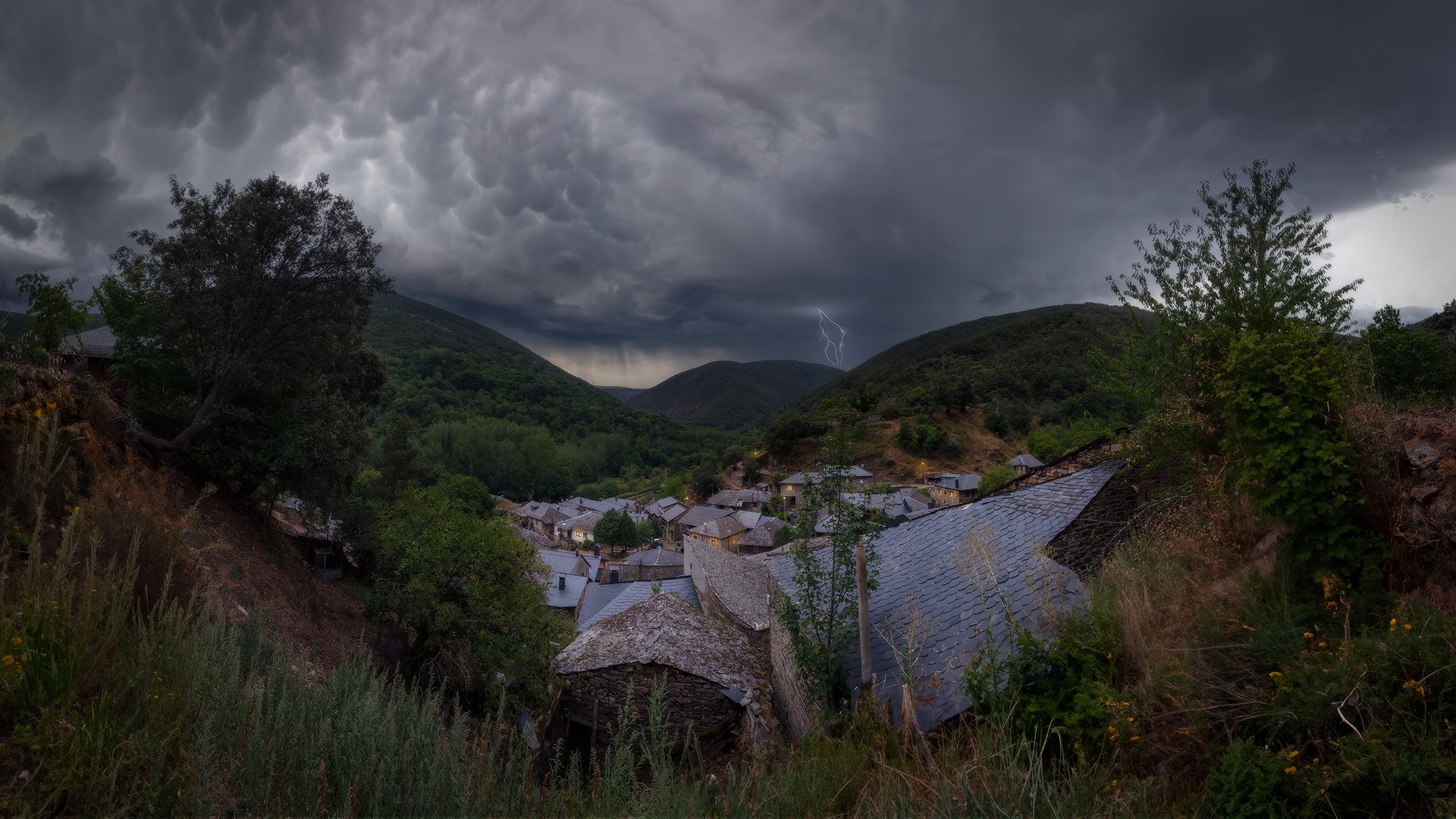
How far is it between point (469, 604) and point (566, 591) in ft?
61.9

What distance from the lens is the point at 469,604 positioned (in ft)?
44.5

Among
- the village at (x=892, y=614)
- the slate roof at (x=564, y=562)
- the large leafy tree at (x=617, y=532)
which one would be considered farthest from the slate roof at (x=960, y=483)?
the village at (x=892, y=614)

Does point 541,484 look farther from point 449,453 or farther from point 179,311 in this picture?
point 179,311

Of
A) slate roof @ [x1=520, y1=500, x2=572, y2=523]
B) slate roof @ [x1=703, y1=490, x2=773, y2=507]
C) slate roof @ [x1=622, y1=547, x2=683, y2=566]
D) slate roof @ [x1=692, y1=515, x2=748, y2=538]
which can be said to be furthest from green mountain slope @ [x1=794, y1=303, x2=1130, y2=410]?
slate roof @ [x1=520, y1=500, x2=572, y2=523]

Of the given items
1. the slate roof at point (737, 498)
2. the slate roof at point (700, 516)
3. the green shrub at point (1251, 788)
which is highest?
the green shrub at point (1251, 788)

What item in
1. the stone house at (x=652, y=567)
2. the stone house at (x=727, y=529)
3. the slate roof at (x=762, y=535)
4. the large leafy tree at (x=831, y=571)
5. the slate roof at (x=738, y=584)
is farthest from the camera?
the stone house at (x=727, y=529)

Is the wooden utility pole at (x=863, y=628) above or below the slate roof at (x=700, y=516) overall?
above

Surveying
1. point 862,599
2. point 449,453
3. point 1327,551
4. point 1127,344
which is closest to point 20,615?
point 862,599

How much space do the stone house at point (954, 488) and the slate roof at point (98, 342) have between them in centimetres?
5072

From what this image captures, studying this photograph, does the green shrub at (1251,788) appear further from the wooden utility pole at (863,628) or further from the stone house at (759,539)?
the stone house at (759,539)

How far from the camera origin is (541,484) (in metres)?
100

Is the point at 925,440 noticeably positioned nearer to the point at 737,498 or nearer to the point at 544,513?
the point at 737,498

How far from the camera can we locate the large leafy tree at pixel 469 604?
1295 cm

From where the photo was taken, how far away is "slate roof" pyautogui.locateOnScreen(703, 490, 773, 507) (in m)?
63.7
